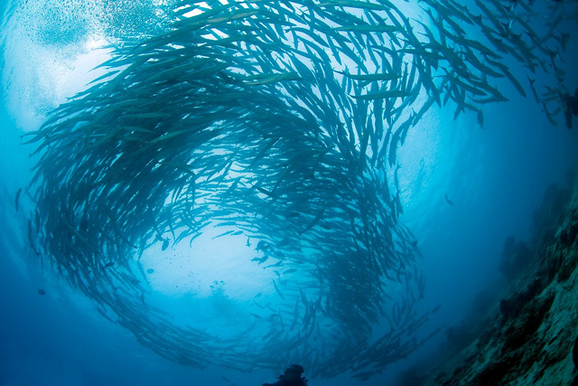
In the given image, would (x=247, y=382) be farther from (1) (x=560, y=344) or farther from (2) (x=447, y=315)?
(1) (x=560, y=344)

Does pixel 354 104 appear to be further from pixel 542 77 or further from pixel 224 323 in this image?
pixel 224 323

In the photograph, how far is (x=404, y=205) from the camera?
1558 centimetres

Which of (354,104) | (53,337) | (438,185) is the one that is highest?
(53,337)

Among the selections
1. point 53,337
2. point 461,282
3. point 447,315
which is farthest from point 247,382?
point 461,282

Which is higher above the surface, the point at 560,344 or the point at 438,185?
the point at 438,185

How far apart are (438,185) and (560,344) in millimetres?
16256

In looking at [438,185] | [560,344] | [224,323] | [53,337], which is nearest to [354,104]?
[560,344]

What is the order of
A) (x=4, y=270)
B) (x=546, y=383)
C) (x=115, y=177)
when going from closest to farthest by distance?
(x=546, y=383) < (x=115, y=177) < (x=4, y=270)

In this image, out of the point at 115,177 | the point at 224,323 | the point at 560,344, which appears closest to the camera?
the point at 560,344

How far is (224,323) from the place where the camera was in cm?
2208

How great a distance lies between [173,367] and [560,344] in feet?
112

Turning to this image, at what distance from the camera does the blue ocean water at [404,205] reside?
907 centimetres

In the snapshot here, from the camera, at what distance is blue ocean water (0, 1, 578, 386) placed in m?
9.07

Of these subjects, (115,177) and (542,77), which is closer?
(115,177)
